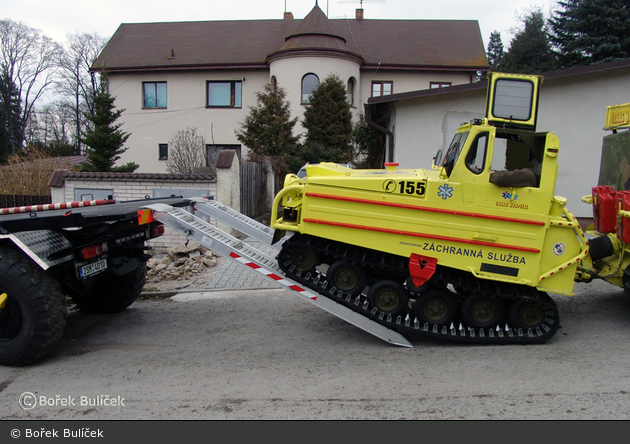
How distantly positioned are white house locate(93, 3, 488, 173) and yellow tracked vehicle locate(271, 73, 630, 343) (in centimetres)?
1818

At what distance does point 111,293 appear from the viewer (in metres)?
6.49

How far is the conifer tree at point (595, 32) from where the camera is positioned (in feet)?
70.7

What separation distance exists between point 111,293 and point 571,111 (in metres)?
10.5

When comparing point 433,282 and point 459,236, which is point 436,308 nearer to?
point 433,282

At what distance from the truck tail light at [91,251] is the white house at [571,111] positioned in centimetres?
911

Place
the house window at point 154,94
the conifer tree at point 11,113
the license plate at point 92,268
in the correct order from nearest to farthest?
1. the license plate at point 92,268
2. the house window at point 154,94
3. the conifer tree at point 11,113

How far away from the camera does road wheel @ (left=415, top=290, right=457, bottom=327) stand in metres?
5.06

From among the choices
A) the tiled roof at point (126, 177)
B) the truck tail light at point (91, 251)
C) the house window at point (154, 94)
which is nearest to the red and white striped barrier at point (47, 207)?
the truck tail light at point (91, 251)

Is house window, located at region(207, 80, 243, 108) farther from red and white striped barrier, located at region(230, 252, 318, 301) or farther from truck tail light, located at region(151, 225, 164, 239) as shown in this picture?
red and white striped barrier, located at region(230, 252, 318, 301)

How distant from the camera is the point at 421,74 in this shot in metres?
24.2

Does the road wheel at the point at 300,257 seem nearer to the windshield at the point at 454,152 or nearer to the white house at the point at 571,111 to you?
the windshield at the point at 454,152

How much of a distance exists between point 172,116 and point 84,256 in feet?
69.6

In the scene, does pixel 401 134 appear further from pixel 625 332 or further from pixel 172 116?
pixel 172 116

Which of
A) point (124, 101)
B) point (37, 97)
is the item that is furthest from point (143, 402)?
point (37, 97)
